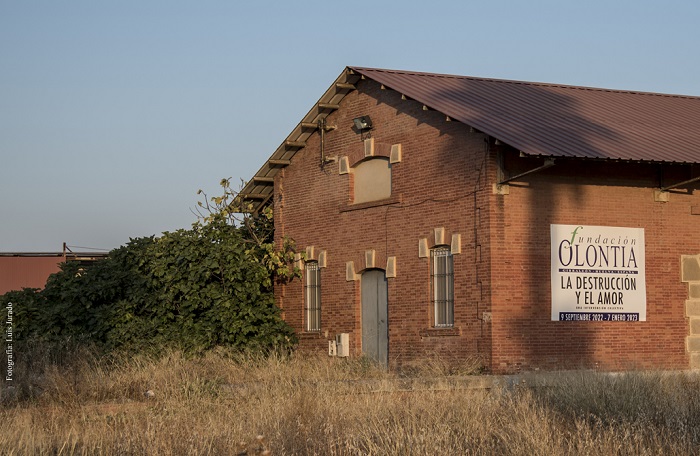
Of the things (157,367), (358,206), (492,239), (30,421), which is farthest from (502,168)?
(30,421)

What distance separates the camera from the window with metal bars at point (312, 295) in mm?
25266

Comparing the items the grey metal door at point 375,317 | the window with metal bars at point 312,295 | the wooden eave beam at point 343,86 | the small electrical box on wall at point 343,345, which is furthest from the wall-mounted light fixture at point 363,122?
the small electrical box on wall at point 343,345

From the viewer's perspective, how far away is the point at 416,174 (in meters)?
22.0

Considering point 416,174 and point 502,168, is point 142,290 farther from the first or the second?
point 502,168

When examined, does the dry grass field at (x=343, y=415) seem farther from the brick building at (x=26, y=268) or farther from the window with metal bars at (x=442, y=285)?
the brick building at (x=26, y=268)

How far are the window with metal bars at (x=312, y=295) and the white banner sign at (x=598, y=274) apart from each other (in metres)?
6.77

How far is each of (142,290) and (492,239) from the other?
9732 millimetres

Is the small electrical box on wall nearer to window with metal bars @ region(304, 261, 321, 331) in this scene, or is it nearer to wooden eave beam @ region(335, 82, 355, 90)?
window with metal bars @ region(304, 261, 321, 331)

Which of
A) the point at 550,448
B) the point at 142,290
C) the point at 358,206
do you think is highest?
Result: the point at 358,206

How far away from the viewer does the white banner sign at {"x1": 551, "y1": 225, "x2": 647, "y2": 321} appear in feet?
67.0

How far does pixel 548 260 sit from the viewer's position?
20.4m

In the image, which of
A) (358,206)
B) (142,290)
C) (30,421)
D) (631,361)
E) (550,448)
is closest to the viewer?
(550,448)

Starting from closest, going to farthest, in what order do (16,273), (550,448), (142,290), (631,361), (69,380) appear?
1. (550,448)
2. (69,380)
3. (631,361)
4. (142,290)
5. (16,273)

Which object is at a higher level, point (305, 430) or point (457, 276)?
point (457, 276)
